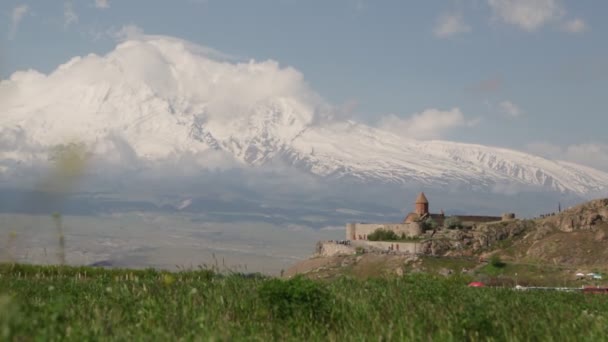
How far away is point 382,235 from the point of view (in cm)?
13762

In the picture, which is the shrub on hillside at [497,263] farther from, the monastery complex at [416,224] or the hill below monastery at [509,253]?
the monastery complex at [416,224]

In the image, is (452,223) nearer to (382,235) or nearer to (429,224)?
(429,224)

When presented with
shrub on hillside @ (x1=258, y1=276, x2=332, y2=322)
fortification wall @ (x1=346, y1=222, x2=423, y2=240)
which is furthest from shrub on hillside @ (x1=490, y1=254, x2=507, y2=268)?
shrub on hillside @ (x1=258, y1=276, x2=332, y2=322)

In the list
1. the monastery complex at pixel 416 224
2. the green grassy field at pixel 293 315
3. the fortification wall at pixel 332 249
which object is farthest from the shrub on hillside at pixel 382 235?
the green grassy field at pixel 293 315

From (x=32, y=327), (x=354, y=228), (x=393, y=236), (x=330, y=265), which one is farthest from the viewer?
(x=354, y=228)

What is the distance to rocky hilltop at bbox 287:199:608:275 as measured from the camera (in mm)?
101250

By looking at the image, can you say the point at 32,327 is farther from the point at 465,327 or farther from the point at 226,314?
the point at 465,327

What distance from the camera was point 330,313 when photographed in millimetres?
15680

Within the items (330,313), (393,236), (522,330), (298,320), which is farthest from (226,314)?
(393,236)

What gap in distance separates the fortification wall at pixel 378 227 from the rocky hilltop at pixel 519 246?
3.91 m

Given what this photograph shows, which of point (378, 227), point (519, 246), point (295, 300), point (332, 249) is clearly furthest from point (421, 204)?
point (295, 300)

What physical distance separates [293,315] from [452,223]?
124m

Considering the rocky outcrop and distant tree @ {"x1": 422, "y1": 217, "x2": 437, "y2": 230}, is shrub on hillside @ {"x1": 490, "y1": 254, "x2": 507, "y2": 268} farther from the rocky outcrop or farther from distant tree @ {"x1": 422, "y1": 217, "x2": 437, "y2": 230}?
distant tree @ {"x1": 422, "y1": 217, "x2": 437, "y2": 230}

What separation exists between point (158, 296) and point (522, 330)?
808cm
